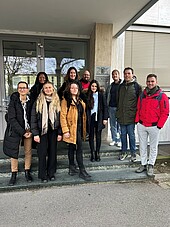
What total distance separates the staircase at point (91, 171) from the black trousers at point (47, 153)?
7.1 inches

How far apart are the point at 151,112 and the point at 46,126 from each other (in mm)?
1663

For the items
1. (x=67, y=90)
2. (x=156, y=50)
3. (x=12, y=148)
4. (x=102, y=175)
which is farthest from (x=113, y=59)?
(x=12, y=148)

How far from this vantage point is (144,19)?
5.27 metres

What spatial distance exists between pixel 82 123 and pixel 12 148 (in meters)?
1.13

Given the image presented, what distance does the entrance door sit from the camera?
480 cm

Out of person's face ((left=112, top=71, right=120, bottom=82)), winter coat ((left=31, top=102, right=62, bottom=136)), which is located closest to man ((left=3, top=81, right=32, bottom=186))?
winter coat ((left=31, top=102, right=62, bottom=136))

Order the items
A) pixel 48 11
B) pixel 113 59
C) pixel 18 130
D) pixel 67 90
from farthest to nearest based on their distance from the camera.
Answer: pixel 113 59, pixel 48 11, pixel 67 90, pixel 18 130

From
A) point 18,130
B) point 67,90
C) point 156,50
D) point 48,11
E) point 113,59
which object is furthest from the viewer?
point 156,50

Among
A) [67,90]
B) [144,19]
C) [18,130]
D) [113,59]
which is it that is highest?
[144,19]

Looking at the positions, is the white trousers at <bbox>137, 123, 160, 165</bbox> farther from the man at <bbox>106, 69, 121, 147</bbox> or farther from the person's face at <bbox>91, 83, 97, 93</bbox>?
the person's face at <bbox>91, 83, 97, 93</bbox>

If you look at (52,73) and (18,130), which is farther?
(52,73)

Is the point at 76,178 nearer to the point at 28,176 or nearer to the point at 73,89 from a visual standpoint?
the point at 28,176

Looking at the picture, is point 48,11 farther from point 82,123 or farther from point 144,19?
point 144,19

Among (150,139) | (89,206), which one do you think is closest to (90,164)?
(89,206)
